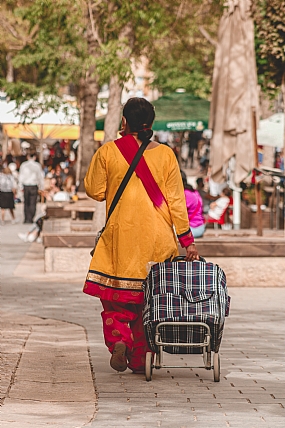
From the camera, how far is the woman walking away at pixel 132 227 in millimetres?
6977

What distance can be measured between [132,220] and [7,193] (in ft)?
64.9

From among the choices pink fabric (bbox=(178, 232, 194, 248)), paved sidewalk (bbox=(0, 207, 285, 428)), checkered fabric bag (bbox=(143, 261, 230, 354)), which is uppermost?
pink fabric (bbox=(178, 232, 194, 248))

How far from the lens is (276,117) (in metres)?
23.6

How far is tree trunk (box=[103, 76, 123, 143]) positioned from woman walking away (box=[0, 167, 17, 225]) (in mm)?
11270

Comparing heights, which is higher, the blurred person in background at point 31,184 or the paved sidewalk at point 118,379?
the blurred person in background at point 31,184

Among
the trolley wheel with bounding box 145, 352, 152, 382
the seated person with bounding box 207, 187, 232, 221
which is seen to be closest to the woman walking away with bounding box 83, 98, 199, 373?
the trolley wheel with bounding box 145, 352, 152, 382

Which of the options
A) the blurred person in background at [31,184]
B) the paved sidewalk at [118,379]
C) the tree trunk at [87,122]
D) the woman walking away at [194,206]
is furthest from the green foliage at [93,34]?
the paved sidewalk at [118,379]

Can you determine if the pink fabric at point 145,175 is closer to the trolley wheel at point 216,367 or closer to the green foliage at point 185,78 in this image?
the trolley wheel at point 216,367

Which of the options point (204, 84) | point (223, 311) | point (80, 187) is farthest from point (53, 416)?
point (204, 84)

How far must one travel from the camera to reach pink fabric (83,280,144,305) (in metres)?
6.96

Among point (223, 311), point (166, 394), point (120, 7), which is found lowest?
point (166, 394)

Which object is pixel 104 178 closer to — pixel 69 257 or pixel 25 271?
pixel 69 257

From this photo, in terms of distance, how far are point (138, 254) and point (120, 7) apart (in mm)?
8270

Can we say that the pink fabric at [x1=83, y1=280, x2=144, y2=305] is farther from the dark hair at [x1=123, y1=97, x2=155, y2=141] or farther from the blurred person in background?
the blurred person in background
